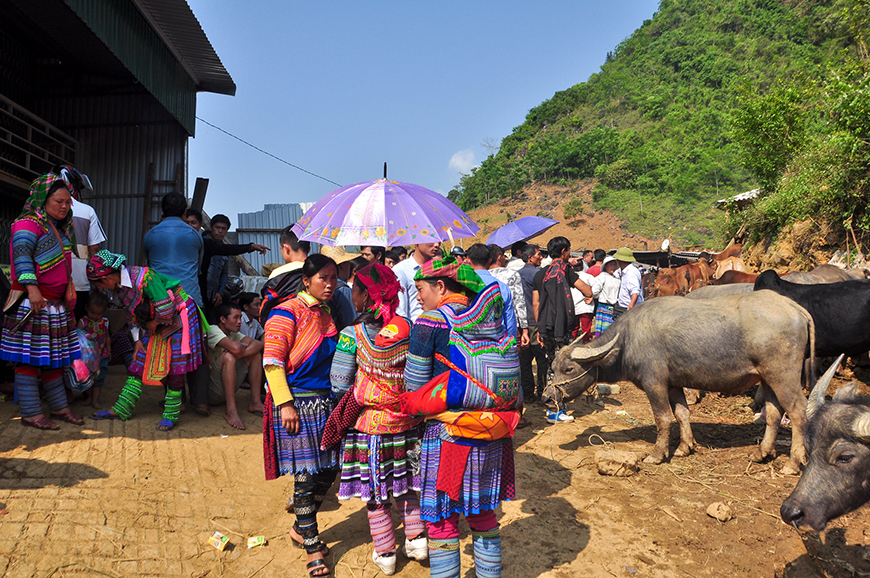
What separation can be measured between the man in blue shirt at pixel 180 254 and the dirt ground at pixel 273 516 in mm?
322

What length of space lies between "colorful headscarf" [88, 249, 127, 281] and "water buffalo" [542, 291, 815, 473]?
4.52m

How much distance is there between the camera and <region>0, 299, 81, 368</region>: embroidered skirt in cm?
408

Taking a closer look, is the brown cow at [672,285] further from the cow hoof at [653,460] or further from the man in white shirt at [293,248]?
the man in white shirt at [293,248]

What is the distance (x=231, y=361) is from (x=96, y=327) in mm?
1267

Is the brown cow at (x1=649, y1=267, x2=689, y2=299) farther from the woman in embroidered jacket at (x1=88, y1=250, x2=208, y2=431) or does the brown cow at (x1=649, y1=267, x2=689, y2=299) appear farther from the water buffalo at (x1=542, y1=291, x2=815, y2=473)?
the woman in embroidered jacket at (x1=88, y1=250, x2=208, y2=431)

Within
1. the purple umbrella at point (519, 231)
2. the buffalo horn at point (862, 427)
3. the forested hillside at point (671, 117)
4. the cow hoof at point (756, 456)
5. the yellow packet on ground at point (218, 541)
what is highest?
the forested hillside at point (671, 117)

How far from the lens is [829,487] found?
9.80ft

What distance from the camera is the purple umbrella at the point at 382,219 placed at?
349cm

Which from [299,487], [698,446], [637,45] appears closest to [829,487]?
[698,446]

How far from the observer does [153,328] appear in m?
4.76

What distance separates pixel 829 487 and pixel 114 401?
591 centimetres

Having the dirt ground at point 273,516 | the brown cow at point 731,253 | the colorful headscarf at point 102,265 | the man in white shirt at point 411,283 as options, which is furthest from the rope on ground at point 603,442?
the brown cow at point 731,253

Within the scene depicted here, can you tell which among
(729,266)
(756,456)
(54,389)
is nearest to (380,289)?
(54,389)

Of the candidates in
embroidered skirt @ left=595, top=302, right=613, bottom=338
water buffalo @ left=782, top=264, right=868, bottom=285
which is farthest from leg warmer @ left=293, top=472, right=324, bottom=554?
water buffalo @ left=782, top=264, right=868, bottom=285
